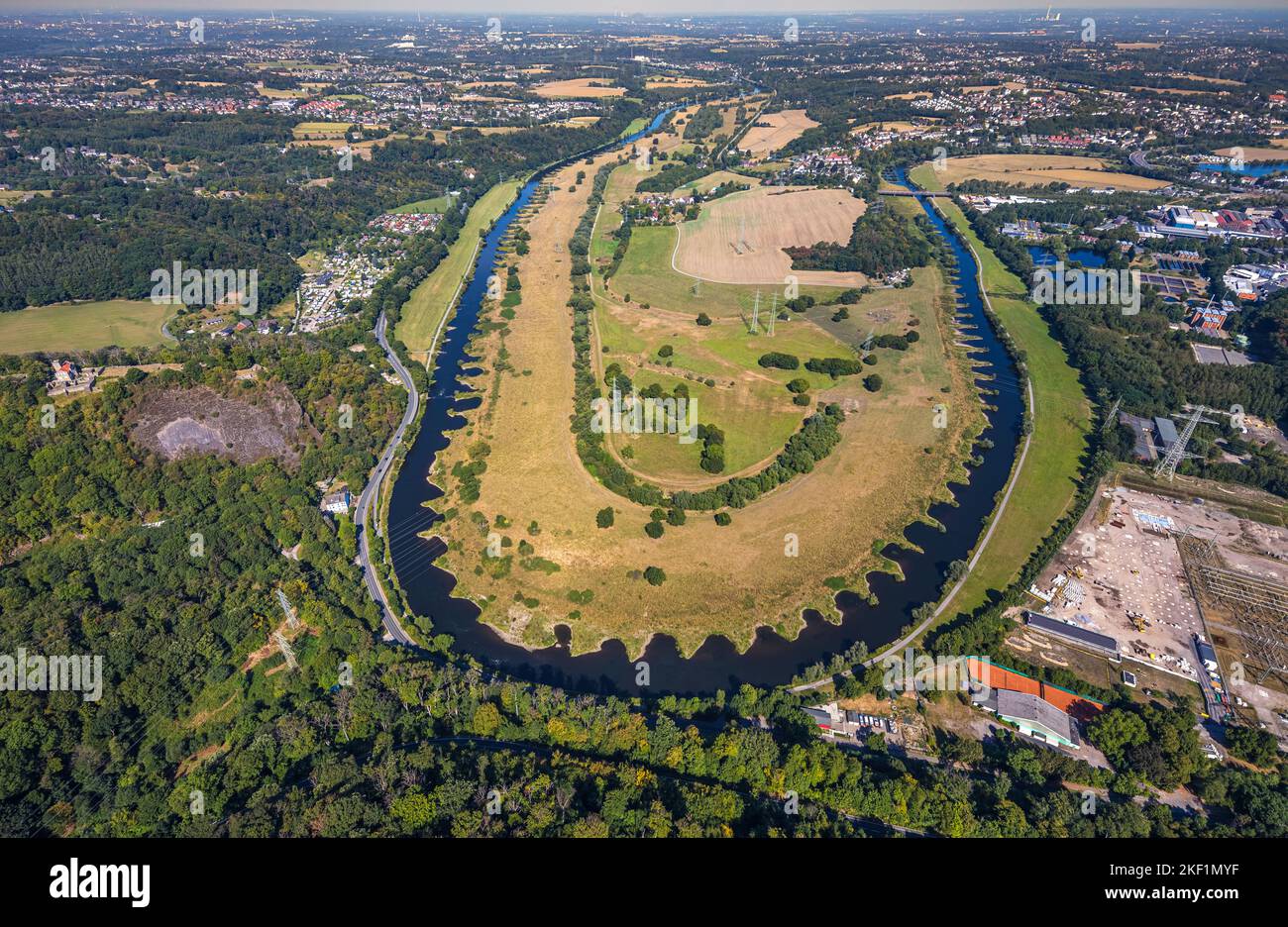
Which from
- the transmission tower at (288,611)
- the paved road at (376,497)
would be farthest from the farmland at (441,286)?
the transmission tower at (288,611)

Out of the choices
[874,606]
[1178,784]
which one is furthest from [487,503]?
[1178,784]

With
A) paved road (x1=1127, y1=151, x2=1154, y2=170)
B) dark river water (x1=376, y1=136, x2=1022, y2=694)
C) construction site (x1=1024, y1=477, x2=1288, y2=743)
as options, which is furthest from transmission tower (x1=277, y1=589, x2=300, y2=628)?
paved road (x1=1127, y1=151, x2=1154, y2=170)

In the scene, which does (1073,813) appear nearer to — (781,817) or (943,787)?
(943,787)

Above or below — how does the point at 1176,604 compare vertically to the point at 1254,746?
above

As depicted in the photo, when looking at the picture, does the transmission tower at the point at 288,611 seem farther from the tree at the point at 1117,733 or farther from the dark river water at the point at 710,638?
the tree at the point at 1117,733

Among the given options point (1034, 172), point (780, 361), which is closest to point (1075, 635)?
point (780, 361)

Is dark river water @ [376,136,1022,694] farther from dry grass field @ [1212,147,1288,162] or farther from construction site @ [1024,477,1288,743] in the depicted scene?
dry grass field @ [1212,147,1288,162]

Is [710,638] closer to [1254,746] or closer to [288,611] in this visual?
[288,611]
